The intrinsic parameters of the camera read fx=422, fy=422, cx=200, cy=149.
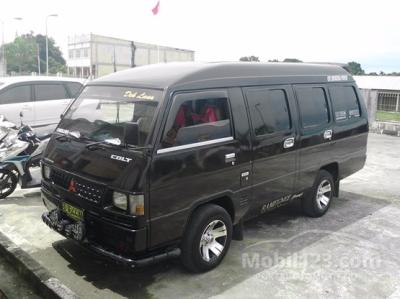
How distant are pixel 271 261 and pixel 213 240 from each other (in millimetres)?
758

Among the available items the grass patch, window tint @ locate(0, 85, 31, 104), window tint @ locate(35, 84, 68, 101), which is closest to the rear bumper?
window tint @ locate(0, 85, 31, 104)

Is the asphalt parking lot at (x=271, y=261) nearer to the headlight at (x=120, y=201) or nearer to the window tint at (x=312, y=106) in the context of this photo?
the headlight at (x=120, y=201)

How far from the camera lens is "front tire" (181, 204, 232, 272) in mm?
4137

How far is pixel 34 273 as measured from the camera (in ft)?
13.6

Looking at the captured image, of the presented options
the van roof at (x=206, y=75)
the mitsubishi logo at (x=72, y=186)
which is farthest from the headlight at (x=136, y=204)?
the van roof at (x=206, y=75)

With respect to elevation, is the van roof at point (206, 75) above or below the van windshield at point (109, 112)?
above

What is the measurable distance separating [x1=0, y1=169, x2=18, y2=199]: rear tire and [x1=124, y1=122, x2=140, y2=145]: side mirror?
11.8 feet

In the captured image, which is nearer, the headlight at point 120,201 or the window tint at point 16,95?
the headlight at point 120,201

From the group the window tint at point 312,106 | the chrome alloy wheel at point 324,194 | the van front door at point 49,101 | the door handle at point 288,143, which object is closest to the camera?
the door handle at point 288,143

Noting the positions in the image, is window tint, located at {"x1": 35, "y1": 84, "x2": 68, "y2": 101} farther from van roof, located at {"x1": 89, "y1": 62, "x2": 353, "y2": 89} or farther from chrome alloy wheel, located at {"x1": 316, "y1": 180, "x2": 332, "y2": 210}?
chrome alloy wheel, located at {"x1": 316, "y1": 180, "x2": 332, "y2": 210}

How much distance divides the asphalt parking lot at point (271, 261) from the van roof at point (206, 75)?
1.94 meters

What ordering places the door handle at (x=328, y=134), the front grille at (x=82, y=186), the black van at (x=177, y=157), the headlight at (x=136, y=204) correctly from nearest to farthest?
the headlight at (x=136, y=204)
the black van at (x=177, y=157)
the front grille at (x=82, y=186)
the door handle at (x=328, y=134)

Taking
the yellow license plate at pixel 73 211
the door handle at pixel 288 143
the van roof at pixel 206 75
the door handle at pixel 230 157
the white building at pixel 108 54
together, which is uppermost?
the white building at pixel 108 54

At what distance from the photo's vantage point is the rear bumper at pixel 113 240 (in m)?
3.67
